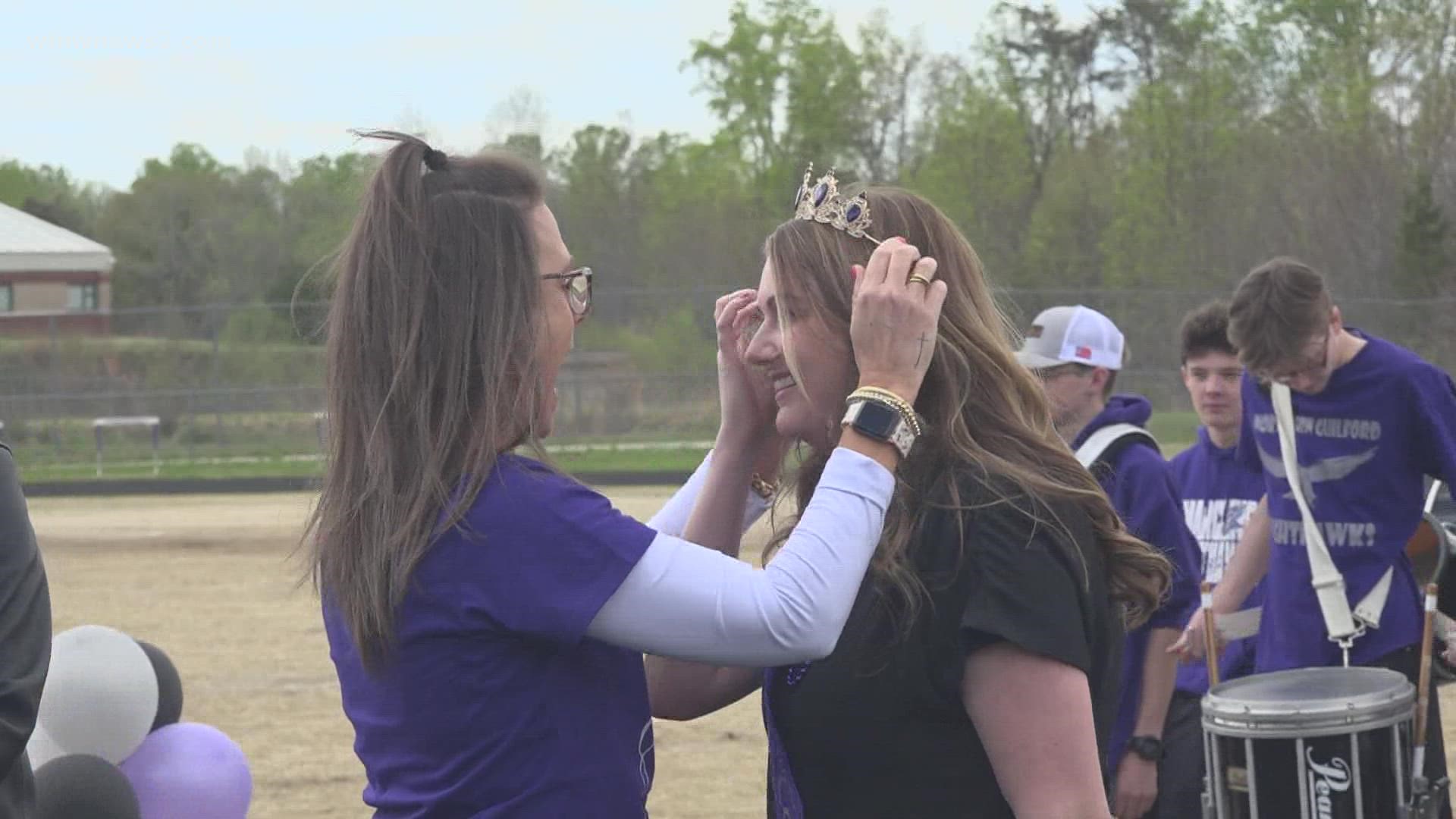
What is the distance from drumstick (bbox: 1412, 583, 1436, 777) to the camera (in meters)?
4.74

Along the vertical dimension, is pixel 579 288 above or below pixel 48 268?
below

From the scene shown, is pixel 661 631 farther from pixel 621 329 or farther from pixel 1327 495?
pixel 621 329

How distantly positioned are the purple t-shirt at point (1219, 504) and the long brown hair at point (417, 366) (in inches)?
152

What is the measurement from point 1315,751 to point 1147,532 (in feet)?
2.47

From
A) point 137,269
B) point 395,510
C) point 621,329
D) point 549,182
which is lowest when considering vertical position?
point 395,510

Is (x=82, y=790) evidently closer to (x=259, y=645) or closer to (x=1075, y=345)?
(x=1075, y=345)

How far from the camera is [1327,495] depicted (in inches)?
205

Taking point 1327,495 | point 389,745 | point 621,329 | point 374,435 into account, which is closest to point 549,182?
point 374,435

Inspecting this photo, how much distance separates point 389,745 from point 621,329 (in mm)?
35564

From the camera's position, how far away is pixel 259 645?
12914 millimetres

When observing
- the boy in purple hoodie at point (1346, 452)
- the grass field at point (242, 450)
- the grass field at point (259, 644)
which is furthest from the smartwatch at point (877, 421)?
the grass field at point (242, 450)

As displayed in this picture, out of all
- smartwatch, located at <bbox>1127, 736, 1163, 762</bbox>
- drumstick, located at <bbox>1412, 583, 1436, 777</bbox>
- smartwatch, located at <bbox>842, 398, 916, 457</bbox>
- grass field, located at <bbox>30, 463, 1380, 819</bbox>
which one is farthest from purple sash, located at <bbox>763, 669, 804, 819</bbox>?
drumstick, located at <bbox>1412, 583, 1436, 777</bbox>

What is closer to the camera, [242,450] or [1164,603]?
[1164,603]

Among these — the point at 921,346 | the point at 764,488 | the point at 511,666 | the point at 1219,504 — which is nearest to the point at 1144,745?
the point at 1219,504
